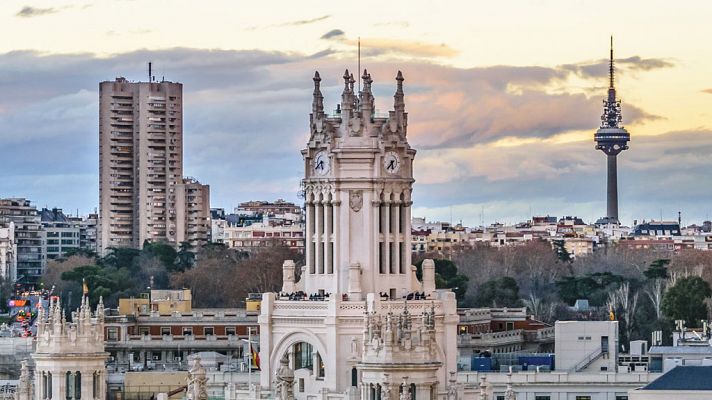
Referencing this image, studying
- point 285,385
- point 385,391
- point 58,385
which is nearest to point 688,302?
point 58,385

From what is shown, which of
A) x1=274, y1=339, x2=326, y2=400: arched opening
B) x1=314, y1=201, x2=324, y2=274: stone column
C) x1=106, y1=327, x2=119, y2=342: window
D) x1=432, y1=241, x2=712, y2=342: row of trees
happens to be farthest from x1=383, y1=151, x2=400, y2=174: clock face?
x1=432, y1=241, x2=712, y2=342: row of trees

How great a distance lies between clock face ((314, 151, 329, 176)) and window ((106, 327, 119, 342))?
178 feet

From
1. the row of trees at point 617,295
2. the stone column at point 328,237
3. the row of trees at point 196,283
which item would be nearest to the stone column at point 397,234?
the stone column at point 328,237

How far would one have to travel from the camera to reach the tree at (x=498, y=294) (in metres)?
168

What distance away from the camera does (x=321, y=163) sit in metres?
84.3

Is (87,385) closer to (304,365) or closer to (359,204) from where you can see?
(304,365)

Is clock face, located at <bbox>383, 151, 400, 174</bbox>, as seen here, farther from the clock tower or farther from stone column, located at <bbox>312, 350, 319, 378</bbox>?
stone column, located at <bbox>312, 350, 319, 378</bbox>

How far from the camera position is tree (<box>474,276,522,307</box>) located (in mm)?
168250

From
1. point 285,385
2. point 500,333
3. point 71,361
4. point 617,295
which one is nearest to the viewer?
A: point 285,385

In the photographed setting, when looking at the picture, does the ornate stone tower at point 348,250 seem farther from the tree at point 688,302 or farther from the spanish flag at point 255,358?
the tree at point 688,302

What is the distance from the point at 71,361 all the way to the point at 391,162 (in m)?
10.5

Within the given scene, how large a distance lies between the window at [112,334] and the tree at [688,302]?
2398 centimetres

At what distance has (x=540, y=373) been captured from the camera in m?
103

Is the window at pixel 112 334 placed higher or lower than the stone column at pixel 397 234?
lower
